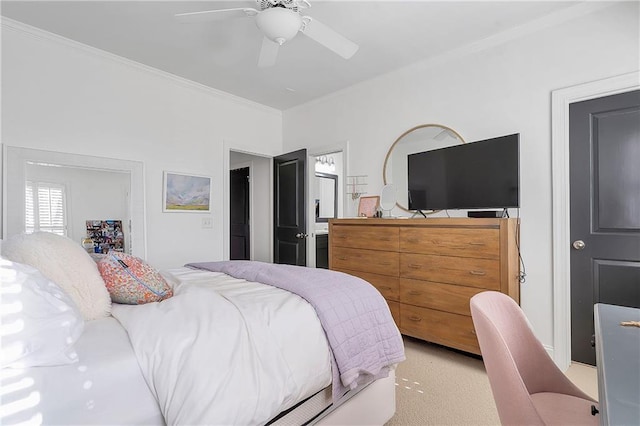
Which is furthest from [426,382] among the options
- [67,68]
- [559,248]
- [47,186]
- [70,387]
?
[67,68]

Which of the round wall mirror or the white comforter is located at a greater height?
the round wall mirror

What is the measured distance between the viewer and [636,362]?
2.67 feet

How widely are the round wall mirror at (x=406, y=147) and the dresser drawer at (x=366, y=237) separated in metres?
0.50

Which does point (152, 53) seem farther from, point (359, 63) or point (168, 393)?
point (168, 393)

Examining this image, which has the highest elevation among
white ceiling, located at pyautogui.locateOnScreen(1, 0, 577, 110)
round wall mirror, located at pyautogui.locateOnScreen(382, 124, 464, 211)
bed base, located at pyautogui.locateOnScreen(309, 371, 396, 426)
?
white ceiling, located at pyautogui.locateOnScreen(1, 0, 577, 110)

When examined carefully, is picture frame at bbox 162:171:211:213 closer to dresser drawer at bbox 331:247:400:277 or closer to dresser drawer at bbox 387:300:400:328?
dresser drawer at bbox 331:247:400:277

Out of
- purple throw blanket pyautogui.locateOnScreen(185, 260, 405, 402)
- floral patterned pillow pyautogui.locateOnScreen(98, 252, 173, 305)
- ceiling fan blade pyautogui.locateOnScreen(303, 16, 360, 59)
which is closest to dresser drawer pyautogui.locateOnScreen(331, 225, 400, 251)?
purple throw blanket pyautogui.locateOnScreen(185, 260, 405, 402)

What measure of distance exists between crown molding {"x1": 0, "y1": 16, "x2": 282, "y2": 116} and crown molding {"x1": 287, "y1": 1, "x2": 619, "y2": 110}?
1602 mm

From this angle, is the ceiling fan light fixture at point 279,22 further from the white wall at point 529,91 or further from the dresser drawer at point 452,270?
the dresser drawer at point 452,270

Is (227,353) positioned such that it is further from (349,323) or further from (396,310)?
(396,310)

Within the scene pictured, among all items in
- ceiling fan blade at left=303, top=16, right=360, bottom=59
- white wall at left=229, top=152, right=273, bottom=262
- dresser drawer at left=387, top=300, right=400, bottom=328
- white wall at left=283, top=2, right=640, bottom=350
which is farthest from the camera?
white wall at left=229, top=152, right=273, bottom=262

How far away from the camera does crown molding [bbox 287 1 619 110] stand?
2.41 m

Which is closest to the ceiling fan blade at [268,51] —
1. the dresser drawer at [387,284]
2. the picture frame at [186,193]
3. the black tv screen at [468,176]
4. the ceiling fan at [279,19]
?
the ceiling fan at [279,19]

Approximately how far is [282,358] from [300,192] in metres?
3.19
